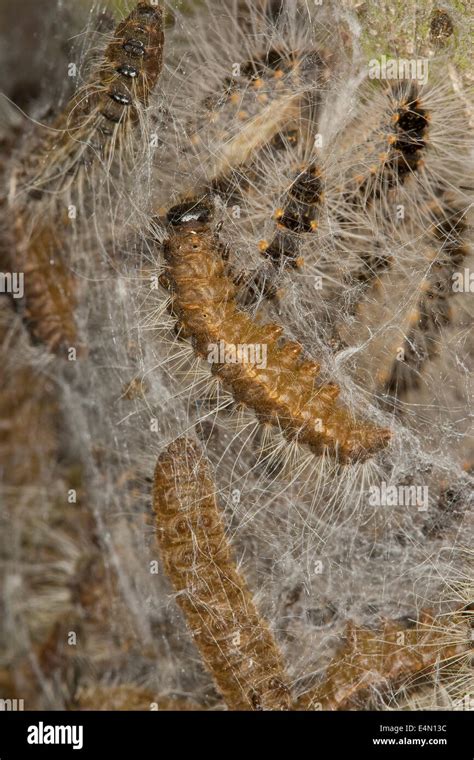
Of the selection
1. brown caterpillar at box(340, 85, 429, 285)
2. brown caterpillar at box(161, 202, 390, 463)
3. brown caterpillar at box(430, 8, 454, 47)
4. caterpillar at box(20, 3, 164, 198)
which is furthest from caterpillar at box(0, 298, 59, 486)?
brown caterpillar at box(430, 8, 454, 47)

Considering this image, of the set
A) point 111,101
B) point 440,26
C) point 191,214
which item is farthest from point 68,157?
point 440,26

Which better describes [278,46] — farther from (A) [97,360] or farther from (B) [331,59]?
(A) [97,360]

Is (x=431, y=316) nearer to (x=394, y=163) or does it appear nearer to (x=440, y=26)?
(x=394, y=163)

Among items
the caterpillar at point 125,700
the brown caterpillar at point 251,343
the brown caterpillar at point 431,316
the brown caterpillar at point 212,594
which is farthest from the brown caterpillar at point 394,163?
the caterpillar at point 125,700

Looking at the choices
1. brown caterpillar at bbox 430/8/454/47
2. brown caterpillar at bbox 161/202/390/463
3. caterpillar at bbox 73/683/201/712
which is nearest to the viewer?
brown caterpillar at bbox 161/202/390/463

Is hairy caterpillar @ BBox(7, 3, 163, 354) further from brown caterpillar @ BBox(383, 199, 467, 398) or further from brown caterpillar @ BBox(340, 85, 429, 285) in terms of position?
brown caterpillar @ BBox(383, 199, 467, 398)
